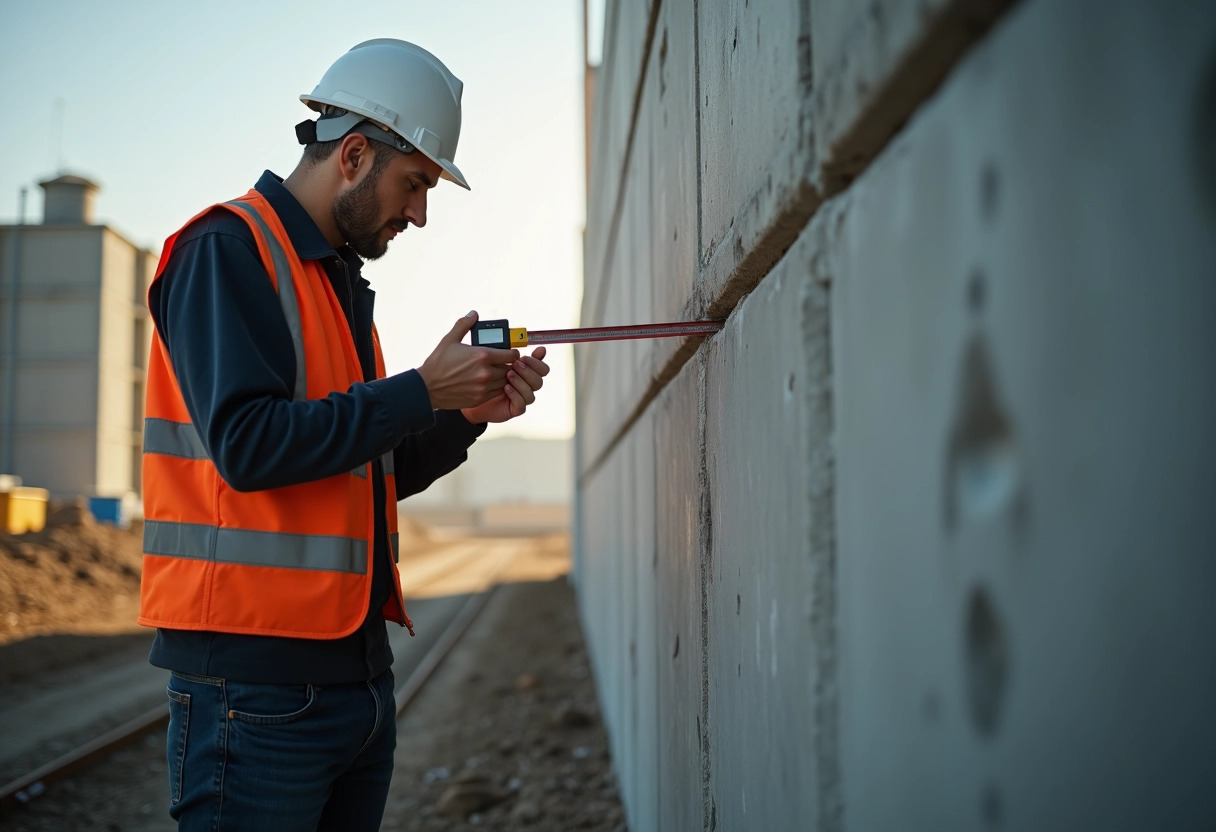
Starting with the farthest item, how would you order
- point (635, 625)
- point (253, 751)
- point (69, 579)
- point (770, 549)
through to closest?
point (69, 579) < point (635, 625) < point (253, 751) < point (770, 549)

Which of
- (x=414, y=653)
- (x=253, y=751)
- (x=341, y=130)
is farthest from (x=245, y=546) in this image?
(x=414, y=653)

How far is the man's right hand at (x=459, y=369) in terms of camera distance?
2092 millimetres

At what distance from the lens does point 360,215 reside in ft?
7.70

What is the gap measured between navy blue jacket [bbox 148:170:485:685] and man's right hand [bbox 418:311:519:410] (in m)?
0.06

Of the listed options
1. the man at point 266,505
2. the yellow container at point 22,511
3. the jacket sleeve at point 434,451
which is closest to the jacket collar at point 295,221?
the man at point 266,505

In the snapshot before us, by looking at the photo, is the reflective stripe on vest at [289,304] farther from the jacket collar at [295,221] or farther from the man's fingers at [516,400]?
the man's fingers at [516,400]

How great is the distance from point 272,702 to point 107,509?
26.8 metres

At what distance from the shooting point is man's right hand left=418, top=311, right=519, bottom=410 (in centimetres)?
209

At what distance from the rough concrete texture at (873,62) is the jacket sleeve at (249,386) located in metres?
1.16

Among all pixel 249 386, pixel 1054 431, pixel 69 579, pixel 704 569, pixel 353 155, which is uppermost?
pixel 353 155

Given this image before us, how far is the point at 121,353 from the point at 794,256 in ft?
109

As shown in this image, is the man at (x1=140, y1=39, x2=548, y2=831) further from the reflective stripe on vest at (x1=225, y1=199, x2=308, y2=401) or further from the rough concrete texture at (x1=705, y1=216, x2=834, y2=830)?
the rough concrete texture at (x1=705, y1=216, x2=834, y2=830)

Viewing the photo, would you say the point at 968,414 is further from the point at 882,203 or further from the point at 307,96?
the point at 307,96

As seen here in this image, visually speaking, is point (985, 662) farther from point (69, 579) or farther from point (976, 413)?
point (69, 579)
